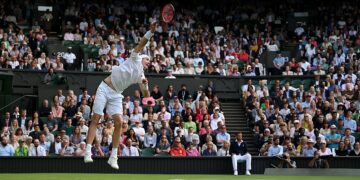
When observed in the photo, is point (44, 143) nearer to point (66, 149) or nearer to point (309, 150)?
point (66, 149)

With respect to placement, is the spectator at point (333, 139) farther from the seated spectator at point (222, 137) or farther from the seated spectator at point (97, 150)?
the seated spectator at point (97, 150)

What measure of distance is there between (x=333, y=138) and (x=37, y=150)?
30.9 ft

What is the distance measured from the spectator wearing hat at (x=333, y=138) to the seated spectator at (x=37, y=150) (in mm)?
9011

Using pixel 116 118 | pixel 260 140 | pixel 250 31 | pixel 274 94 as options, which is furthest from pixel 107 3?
pixel 116 118

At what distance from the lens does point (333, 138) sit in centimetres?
2762

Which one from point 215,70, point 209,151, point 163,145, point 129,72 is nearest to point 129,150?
point 163,145

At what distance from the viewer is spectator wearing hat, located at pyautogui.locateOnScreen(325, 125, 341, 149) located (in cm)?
2738

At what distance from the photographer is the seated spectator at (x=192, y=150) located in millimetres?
26172

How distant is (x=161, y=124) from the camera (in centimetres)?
2761

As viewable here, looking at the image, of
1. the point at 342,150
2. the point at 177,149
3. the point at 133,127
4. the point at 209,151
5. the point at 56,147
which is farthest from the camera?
the point at 133,127

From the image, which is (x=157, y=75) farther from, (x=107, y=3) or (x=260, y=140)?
(x=107, y=3)

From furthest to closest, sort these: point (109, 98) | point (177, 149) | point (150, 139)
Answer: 1. point (150, 139)
2. point (177, 149)
3. point (109, 98)

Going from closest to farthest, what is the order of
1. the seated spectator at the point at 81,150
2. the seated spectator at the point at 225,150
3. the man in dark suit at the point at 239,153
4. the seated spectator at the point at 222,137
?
the seated spectator at the point at 81,150 < the man in dark suit at the point at 239,153 < the seated spectator at the point at 225,150 < the seated spectator at the point at 222,137

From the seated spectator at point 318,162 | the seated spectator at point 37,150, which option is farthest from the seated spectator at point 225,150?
the seated spectator at point 37,150
